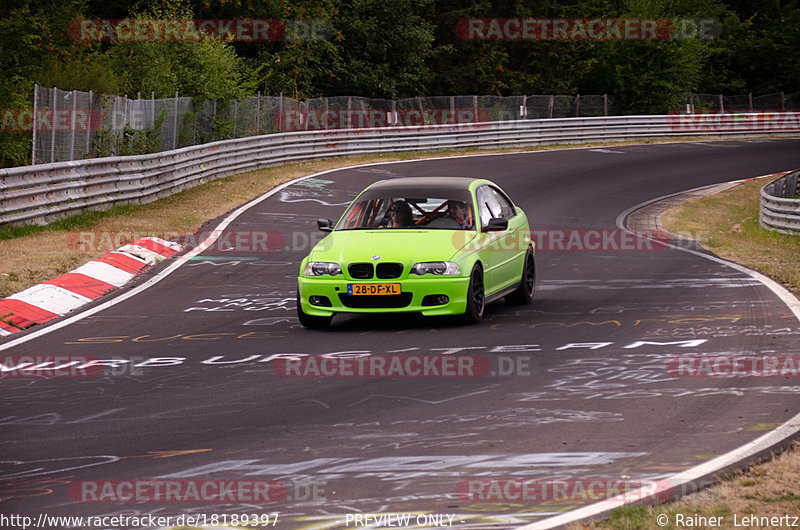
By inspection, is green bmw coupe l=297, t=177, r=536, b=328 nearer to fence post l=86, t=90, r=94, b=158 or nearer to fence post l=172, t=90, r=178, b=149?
fence post l=86, t=90, r=94, b=158

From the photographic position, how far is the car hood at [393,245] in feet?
36.7

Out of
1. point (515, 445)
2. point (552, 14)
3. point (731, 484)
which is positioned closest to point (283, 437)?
point (515, 445)

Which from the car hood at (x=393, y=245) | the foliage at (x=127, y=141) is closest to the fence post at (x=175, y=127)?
the foliage at (x=127, y=141)

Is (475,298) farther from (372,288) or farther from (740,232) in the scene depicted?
(740,232)

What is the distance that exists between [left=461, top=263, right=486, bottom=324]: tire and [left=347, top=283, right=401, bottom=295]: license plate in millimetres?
763

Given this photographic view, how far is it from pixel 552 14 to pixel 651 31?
1406 centimetres

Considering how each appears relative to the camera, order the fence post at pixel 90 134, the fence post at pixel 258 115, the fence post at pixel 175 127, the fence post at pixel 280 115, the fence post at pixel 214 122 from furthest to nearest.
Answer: the fence post at pixel 280 115 → the fence post at pixel 258 115 → the fence post at pixel 214 122 → the fence post at pixel 175 127 → the fence post at pixel 90 134

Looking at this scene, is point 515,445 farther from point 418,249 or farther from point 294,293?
point 294,293

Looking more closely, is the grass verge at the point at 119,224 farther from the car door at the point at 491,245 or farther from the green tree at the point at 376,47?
the green tree at the point at 376,47

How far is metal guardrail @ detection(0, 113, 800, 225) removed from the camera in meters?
18.8

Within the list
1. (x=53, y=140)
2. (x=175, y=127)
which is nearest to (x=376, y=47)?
(x=175, y=127)

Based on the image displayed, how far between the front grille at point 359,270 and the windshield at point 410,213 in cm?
108

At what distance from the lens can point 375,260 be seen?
36.5 ft

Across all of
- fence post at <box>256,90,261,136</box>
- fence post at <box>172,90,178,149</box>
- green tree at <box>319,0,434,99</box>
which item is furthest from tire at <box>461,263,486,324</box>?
green tree at <box>319,0,434,99</box>
